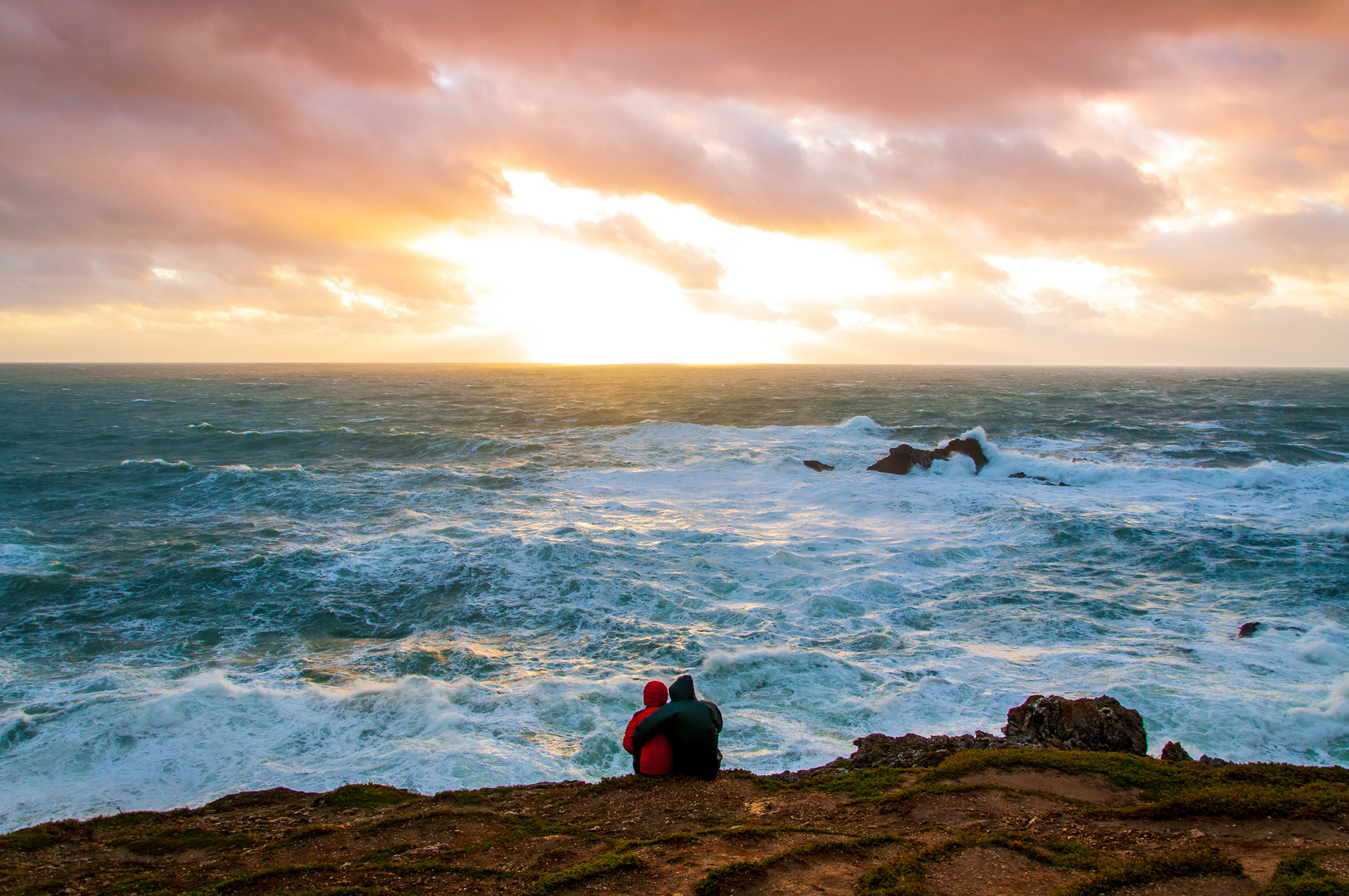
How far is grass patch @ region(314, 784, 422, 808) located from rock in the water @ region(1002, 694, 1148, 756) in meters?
7.27

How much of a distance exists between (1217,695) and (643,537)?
13.2 metres

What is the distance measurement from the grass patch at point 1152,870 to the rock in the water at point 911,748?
2830mm

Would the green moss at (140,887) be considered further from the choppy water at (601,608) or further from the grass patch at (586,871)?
the grass patch at (586,871)

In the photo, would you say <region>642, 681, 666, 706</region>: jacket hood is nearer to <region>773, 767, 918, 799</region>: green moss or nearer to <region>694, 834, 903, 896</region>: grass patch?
<region>773, 767, 918, 799</region>: green moss

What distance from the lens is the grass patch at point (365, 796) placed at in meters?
7.07

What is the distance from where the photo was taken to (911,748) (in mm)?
7961

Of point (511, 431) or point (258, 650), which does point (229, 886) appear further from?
point (511, 431)

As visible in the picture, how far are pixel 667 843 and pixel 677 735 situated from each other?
4.98 feet

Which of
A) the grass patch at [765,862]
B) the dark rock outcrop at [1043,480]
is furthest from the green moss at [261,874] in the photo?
the dark rock outcrop at [1043,480]

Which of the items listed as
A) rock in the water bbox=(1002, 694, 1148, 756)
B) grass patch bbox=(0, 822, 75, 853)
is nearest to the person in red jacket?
rock in the water bbox=(1002, 694, 1148, 756)

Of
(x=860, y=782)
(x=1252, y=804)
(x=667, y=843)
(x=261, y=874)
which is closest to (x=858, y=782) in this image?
(x=860, y=782)

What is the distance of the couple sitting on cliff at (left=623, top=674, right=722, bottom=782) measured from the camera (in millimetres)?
6980

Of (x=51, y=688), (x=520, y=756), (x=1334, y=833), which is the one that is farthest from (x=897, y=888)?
(x=51, y=688)

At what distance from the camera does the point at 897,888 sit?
4.58 metres
